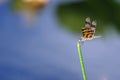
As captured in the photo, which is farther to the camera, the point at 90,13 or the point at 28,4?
the point at 28,4

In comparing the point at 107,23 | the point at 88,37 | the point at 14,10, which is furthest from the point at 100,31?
the point at 88,37

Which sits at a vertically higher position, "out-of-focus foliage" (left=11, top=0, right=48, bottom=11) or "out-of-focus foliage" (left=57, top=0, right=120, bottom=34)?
"out-of-focus foliage" (left=11, top=0, right=48, bottom=11)

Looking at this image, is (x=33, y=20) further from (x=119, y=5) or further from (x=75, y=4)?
(x=119, y=5)

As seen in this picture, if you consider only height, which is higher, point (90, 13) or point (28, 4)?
point (28, 4)

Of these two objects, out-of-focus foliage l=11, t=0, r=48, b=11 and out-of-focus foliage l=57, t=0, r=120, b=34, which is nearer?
out-of-focus foliage l=57, t=0, r=120, b=34

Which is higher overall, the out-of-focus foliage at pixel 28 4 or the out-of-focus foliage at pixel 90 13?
the out-of-focus foliage at pixel 28 4

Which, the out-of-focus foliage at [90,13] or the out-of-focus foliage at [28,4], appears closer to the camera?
the out-of-focus foliage at [90,13]

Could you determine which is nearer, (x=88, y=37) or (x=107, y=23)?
(x=88, y=37)

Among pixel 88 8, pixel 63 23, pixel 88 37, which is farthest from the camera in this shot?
pixel 88 8
